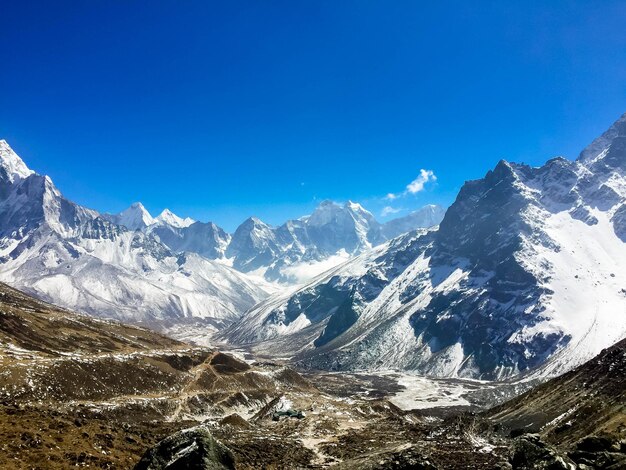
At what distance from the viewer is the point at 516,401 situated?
5005 inches

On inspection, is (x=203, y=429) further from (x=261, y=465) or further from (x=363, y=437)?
(x=363, y=437)

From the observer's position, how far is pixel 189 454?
2538 cm

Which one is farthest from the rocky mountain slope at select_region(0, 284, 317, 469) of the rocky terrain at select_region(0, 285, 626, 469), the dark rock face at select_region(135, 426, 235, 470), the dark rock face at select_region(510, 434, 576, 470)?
the dark rock face at select_region(510, 434, 576, 470)

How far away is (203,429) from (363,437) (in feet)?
216

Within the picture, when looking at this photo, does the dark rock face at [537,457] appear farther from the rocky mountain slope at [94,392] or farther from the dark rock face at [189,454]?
the rocky mountain slope at [94,392]

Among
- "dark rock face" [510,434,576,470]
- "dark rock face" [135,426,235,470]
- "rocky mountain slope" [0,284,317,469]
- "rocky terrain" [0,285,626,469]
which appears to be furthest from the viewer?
"rocky mountain slope" [0,284,317,469]

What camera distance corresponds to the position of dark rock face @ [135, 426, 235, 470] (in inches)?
988

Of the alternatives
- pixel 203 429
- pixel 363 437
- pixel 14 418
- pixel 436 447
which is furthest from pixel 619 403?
pixel 14 418

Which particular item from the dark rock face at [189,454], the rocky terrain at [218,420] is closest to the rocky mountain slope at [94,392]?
the rocky terrain at [218,420]

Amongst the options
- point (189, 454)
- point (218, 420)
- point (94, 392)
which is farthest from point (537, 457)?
point (94, 392)

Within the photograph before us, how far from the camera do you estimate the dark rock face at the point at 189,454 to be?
25.1 meters

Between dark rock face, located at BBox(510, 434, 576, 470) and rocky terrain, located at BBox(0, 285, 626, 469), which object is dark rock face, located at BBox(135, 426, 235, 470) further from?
dark rock face, located at BBox(510, 434, 576, 470)

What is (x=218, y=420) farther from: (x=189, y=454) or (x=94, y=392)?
(x=189, y=454)

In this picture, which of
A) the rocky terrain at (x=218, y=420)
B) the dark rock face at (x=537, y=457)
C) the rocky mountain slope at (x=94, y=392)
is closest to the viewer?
the dark rock face at (x=537, y=457)
